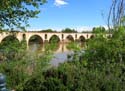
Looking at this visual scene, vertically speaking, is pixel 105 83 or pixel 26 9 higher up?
pixel 26 9

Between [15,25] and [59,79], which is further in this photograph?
[15,25]

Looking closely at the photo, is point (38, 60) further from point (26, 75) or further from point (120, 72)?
point (120, 72)

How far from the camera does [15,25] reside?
1484 centimetres

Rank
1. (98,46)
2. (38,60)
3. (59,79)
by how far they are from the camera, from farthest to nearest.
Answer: (38,60)
(98,46)
(59,79)

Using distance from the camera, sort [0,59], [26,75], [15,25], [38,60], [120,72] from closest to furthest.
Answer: [120,72] → [26,75] → [38,60] → [0,59] → [15,25]

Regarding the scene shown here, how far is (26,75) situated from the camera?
34.3ft

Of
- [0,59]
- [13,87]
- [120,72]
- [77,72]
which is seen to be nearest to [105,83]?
[77,72]

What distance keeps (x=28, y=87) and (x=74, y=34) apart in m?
92.4

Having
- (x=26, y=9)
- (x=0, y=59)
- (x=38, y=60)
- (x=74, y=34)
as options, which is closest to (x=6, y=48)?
(x=0, y=59)

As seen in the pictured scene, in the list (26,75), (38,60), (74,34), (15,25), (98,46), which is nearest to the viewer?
(98,46)

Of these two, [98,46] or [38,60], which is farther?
[38,60]

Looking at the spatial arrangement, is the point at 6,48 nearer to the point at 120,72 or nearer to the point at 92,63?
the point at 92,63

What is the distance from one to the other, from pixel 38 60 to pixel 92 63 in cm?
248

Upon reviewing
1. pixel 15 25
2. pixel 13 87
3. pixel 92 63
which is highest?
pixel 15 25
